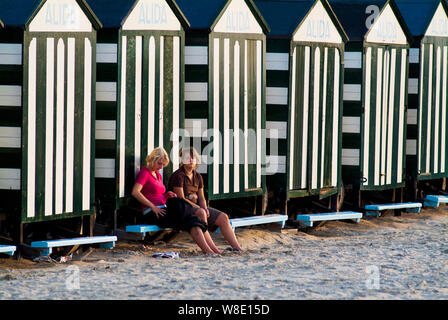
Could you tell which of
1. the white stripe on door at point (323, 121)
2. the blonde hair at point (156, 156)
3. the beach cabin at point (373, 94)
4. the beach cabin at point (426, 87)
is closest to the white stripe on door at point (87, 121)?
the blonde hair at point (156, 156)

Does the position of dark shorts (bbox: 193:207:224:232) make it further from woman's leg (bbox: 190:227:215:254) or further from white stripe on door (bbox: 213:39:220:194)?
white stripe on door (bbox: 213:39:220:194)

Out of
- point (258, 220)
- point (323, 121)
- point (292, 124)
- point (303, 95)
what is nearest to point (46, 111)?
point (258, 220)

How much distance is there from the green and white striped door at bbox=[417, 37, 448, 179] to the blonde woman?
4118 mm

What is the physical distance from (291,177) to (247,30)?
1560mm

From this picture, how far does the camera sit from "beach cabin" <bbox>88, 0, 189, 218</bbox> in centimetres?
785

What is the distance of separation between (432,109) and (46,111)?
5615 mm

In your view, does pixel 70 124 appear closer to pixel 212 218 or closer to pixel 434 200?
pixel 212 218

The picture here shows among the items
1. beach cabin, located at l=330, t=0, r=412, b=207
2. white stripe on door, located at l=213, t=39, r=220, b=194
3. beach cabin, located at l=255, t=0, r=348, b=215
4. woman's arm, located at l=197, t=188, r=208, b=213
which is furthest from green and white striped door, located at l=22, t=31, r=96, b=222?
beach cabin, located at l=330, t=0, r=412, b=207

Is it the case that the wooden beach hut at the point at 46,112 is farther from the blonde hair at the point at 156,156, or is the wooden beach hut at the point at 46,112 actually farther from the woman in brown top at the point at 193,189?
the woman in brown top at the point at 193,189

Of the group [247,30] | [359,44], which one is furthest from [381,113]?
[247,30]

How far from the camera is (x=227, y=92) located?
8.75 meters

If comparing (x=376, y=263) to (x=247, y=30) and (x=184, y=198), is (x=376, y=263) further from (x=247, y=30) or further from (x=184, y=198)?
(x=247, y=30)

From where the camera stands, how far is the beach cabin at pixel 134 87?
7.85 m

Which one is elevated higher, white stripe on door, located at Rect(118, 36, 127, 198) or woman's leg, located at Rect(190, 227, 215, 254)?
white stripe on door, located at Rect(118, 36, 127, 198)
